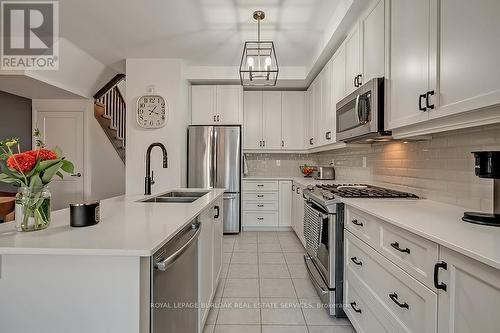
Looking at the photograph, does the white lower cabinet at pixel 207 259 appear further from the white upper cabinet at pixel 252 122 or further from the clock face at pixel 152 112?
the white upper cabinet at pixel 252 122

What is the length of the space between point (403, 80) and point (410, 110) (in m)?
0.22

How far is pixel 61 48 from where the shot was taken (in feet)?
11.6

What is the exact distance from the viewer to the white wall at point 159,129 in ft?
13.5

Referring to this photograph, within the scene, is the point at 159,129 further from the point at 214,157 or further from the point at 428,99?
the point at 428,99

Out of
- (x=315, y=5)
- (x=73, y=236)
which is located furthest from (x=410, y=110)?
(x=73, y=236)

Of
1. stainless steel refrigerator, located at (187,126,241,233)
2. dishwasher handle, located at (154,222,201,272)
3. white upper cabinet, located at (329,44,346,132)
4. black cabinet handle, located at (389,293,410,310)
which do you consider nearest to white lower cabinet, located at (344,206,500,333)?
black cabinet handle, located at (389,293,410,310)

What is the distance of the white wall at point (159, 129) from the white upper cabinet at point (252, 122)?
1.26 m

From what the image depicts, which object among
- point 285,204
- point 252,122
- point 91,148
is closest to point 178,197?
point 285,204

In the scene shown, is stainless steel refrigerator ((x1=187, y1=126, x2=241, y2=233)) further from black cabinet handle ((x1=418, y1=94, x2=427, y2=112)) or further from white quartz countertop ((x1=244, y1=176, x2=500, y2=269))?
black cabinet handle ((x1=418, y1=94, x2=427, y2=112))

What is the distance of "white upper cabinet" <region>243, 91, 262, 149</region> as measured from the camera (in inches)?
194

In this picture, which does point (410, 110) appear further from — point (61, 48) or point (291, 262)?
point (61, 48)

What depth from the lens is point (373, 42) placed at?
6.95 ft

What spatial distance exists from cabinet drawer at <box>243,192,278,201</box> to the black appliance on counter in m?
3.49

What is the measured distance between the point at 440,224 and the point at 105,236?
1402 millimetres
